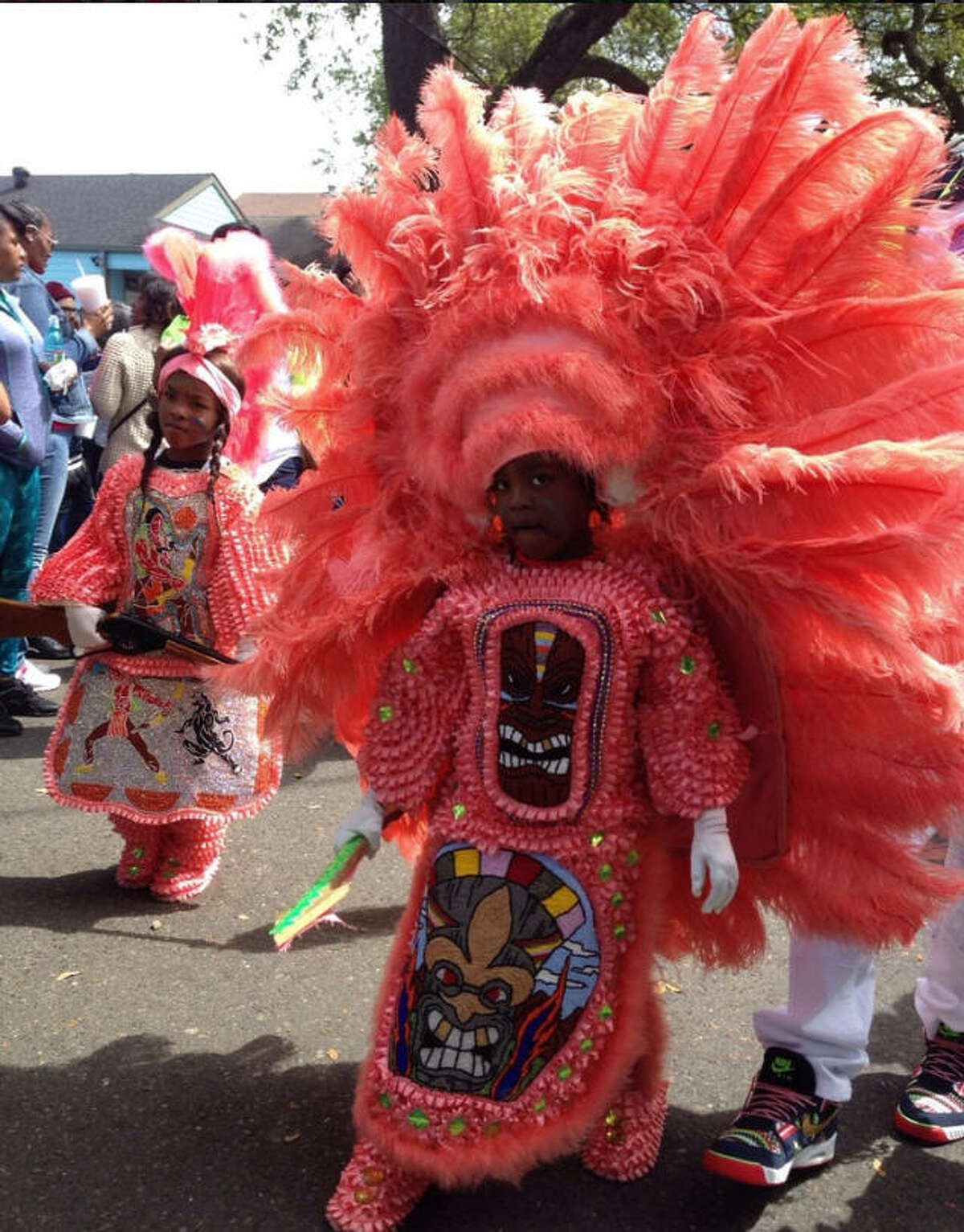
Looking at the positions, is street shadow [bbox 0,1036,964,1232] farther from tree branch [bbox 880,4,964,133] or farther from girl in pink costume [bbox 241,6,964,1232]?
tree branch [bbox 880,4,964,133]

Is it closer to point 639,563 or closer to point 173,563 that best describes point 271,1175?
point 639,563

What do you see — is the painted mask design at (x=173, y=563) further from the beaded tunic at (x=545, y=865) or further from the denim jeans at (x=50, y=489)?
the denim jeans at (x=50, y=489)

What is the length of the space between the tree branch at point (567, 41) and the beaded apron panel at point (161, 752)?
8.93 m

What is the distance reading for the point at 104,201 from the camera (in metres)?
31.6

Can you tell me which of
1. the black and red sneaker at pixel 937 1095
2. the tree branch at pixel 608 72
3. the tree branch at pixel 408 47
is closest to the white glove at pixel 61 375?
the tree branch at pixel 408 47

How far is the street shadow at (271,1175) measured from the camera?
2287 millimetres

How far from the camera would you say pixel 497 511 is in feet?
7.50

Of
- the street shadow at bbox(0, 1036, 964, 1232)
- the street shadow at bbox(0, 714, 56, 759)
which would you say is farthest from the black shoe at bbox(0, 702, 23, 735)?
the street shadow at bbox(0, 1036, 964, 1232)

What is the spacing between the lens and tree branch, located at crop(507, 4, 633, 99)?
1066 cm

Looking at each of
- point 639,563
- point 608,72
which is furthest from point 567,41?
point 639,563

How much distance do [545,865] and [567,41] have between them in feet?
33.9

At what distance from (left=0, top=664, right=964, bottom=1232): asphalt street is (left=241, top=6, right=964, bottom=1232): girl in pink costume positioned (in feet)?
0.61

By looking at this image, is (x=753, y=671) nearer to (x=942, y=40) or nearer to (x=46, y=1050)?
(x=46, y=1050)

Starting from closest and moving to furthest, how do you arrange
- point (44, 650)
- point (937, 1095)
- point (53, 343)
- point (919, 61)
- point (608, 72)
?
point (937, 1095), point (53, 343), point (44, 650), point (608, 72), point (919, 61)
